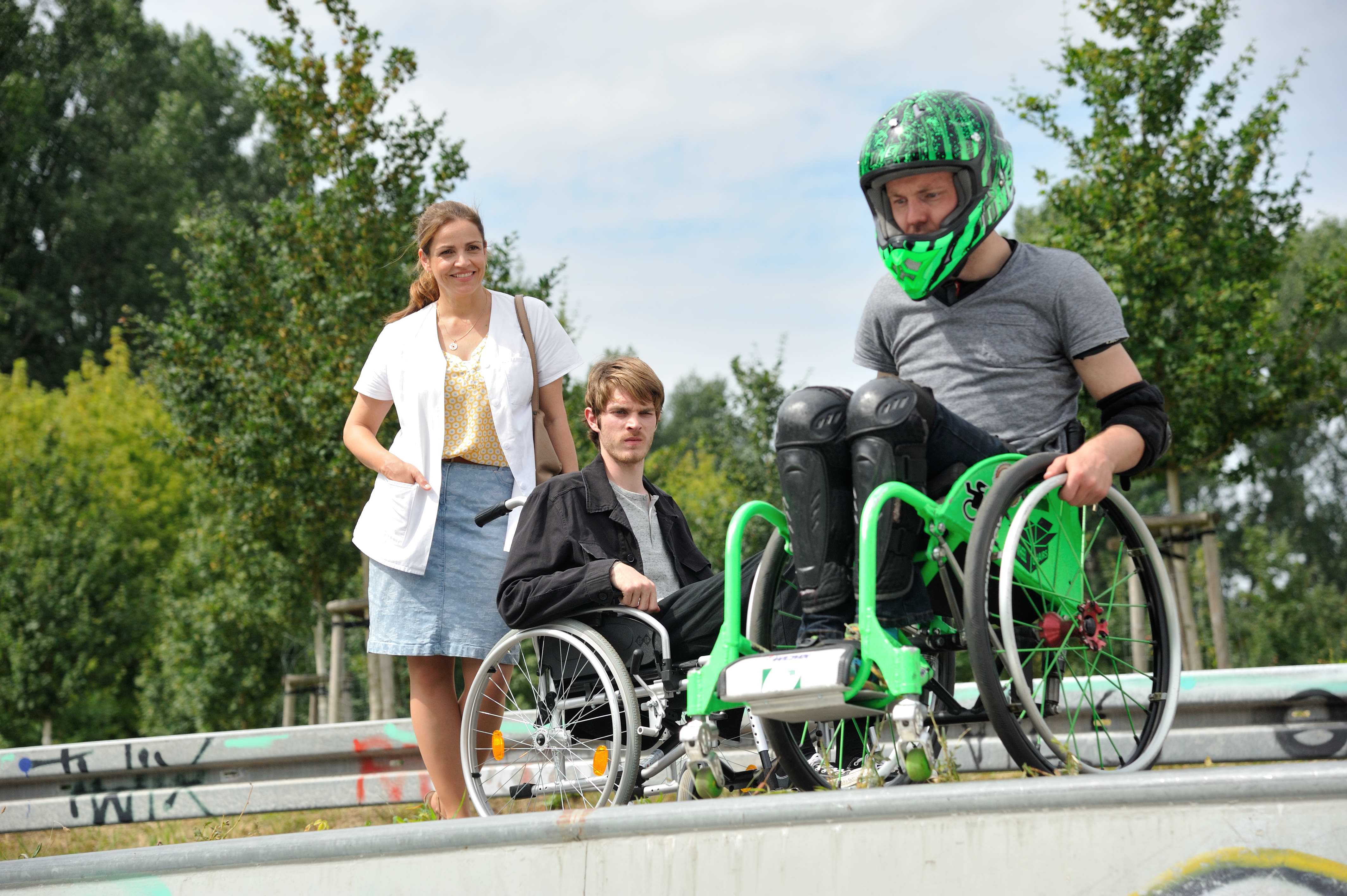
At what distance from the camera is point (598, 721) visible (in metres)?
3.56

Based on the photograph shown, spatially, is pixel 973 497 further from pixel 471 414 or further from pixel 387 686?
pixel 387 686

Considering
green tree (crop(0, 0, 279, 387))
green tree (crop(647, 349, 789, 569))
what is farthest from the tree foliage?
green tree (crop(0, 0, 279, 387))

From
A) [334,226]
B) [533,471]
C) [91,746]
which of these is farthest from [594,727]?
[334,226]

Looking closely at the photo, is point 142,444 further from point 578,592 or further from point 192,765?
point 578,592

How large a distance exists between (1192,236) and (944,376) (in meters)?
10.0

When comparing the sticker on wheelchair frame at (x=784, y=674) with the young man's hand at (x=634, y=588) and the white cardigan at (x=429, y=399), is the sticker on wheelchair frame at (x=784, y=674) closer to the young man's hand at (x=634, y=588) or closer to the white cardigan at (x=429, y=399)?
the young man's hand at (x=634, y=588)

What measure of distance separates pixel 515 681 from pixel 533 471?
58.5ft

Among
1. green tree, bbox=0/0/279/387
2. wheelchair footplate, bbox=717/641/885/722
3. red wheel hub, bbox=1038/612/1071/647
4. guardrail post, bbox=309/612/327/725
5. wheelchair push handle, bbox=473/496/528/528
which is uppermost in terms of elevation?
green tree, bbox=0/0/279/387

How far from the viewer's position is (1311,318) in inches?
464

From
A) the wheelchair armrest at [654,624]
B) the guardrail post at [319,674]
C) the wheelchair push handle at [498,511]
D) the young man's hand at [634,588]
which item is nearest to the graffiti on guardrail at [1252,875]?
the wheelchair armrest at [654,624]

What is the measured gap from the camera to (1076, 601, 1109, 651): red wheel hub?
2891 millimetres

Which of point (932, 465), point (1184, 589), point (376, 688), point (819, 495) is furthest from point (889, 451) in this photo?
point (376, 688)

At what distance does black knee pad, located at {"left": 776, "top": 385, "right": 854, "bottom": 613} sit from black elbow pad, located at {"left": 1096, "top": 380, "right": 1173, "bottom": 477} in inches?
28.6

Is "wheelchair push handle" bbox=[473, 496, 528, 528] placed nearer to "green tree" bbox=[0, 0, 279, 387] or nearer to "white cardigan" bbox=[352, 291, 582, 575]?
"white cardigan" bbox=[352, 291, 582, 575]
